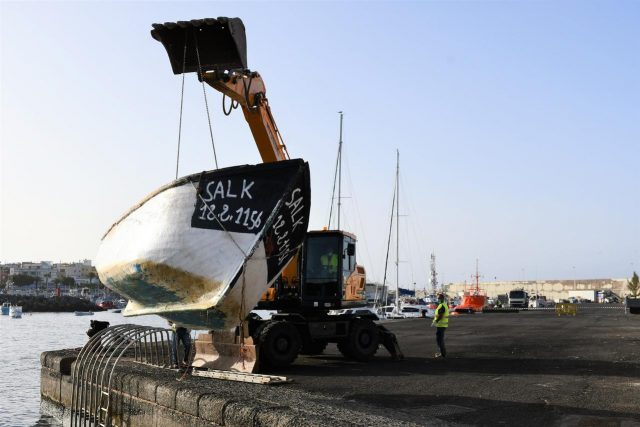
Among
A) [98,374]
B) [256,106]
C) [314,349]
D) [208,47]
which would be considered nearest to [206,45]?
[208,47]

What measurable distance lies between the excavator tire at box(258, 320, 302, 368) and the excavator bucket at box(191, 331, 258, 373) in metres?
0.74

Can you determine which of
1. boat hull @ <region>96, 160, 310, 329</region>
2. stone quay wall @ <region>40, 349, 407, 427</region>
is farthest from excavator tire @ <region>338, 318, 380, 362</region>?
boat hull @ <region>96, 160, 310, 329</region>

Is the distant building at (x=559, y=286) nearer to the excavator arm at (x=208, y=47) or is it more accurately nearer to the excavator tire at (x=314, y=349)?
the excavator tire at (x=314, y=349)

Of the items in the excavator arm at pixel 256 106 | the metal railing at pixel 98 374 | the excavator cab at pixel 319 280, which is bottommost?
the metal railing at pixel 98 374

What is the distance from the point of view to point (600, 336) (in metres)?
23.2

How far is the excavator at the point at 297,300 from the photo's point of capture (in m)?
14.2

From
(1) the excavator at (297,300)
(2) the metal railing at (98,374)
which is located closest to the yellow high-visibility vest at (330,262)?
(1) the excavator at (297,300)

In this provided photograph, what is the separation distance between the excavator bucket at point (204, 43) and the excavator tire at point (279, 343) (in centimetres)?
583

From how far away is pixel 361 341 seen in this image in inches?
637

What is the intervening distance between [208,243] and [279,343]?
494 centimetres

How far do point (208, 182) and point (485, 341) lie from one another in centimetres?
1409

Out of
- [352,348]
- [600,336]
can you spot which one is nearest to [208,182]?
[352,348]

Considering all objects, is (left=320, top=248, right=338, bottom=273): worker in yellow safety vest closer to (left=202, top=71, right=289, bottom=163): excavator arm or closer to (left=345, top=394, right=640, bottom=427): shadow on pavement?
(left=202, top=71, right=289, bottom=163): excavator arm

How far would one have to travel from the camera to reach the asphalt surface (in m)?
9.16
